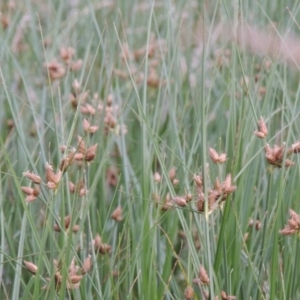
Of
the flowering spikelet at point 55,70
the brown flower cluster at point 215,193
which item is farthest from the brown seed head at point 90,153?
the flowering spikelet at point 55,70

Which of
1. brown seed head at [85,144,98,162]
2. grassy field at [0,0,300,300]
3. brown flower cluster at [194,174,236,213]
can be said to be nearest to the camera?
brown flower cluster at [194,174,236,213]

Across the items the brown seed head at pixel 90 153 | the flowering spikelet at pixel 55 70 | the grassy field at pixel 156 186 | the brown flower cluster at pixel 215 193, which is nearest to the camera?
the brown flower cluster at pixel 215 193

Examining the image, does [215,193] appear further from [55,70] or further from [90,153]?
A: [55,70]

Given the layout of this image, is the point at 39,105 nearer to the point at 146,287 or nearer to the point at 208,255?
the point at 146,287

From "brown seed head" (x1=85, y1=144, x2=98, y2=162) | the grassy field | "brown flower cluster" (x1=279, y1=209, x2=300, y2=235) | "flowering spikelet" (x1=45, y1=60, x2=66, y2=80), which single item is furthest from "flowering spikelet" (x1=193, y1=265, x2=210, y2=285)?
"flowering spikelet" (x1=45, y1=60, x2=66, y2=80)

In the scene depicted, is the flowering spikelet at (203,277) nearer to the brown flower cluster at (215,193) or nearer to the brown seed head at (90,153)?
the brown flower cluster at (215,193)

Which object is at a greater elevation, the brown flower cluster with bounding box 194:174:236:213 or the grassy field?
the brown flower cluster with bounding box 194:174:236:213

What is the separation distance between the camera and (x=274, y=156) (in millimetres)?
1342

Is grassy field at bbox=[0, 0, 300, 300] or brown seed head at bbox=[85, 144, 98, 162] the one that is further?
brown seed head at bbox=[85, 144, 98, 162]

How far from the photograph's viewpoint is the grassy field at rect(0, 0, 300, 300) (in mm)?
1339

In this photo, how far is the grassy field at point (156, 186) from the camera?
1.34 m

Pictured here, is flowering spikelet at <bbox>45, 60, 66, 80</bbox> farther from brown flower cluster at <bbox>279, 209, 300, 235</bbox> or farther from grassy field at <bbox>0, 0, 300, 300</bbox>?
brown flower cluster at <bbox>279, 209, 300, 235</bbox>

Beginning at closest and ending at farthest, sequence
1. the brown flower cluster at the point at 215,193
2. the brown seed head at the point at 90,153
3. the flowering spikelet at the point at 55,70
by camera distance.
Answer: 1. the brown flower cluster at the point at 215,193
2. the brown seed head at the point at 90,153
3. the flowering spikelet at the point at 55,70

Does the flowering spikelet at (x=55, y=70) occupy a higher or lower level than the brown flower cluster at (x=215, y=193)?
lower
